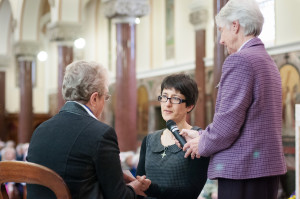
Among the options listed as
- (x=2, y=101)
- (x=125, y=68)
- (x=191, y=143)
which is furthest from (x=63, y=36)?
(x=191, y=143)

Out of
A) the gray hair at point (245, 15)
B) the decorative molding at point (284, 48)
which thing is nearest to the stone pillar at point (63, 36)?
the decorative molding at point (284, 48)

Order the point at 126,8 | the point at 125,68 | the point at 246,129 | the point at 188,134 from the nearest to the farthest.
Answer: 1. the point at 246,129
2. the point at 188,134
3. the point at 125,68
4. the point at 126,8

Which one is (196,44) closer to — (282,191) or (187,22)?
(187,22)

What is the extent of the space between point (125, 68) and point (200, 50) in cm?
390

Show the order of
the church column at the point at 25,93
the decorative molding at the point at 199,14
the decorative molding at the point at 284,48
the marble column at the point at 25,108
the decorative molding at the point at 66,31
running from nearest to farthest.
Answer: the decorative molding at the point at 284,48 < the decorative molding at the point at 66,31 < the decorative molding at the point at 199,14 < the church column at the point at 25,93 < the marble column at the point at 25,108

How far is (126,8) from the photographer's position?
8.84 m

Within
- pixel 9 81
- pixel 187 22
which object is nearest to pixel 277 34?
pixel 187 22

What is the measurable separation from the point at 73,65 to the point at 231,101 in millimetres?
856

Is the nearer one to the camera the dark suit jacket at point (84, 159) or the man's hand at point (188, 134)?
the dark suit jacket at point (84, 159)

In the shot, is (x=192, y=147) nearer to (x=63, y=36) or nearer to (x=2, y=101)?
(x=63, y=36)

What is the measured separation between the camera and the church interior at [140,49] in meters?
8.82

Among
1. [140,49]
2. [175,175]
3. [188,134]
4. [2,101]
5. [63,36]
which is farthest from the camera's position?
[2,101]

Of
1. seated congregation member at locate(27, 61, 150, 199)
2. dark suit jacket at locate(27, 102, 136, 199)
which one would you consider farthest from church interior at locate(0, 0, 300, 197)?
dark suit jacket at locate(27, 102, 136, 199)

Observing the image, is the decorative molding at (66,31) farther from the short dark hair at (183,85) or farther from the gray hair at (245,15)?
Answer: the gray hair at (245,15)
